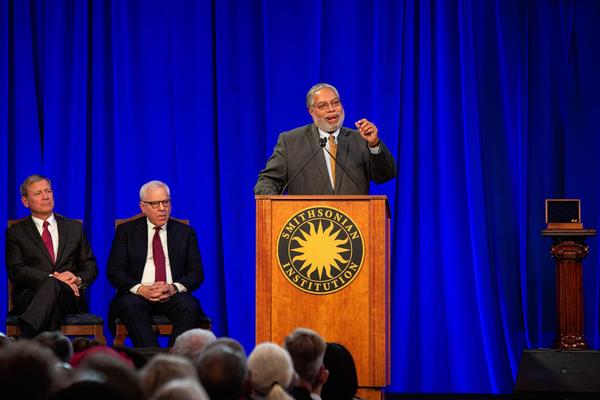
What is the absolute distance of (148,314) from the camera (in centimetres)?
579

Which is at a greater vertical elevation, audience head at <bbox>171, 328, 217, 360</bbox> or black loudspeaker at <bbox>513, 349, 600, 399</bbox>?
audience head at <bbox>171, 328, 217, 360</bbox>

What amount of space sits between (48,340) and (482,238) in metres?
3.96

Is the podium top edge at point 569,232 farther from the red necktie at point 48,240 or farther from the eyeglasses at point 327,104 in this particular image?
the red necktie at point 48,240

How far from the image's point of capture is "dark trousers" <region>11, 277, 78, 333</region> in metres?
5.63

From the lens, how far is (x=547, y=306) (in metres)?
6.86

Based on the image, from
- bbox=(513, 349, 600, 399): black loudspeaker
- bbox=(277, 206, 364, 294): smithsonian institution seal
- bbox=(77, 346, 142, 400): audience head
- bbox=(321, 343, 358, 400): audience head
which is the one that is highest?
bbox=(277, 206, 364, 294): smithsonian institution seal

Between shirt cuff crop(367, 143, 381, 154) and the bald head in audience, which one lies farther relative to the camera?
shirt cuff crop(367, 143, 381, 154)

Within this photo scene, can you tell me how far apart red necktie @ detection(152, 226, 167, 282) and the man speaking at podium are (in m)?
1.15

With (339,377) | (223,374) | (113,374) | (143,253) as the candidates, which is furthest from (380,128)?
(113,374)

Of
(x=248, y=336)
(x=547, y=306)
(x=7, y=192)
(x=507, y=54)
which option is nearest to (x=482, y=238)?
(x=547, y=306)

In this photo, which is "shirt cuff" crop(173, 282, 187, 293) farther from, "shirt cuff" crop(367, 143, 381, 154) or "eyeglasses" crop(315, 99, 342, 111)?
"shirt cuff" crop(367, 143, 381, 154)

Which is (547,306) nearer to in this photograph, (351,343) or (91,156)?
(351,343)

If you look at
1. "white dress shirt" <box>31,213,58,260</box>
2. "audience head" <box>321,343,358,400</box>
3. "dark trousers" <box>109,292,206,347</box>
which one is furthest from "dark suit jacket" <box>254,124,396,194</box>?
"white dress shirt" <box>31,213,58,260</box>

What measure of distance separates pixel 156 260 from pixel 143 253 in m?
0.09
